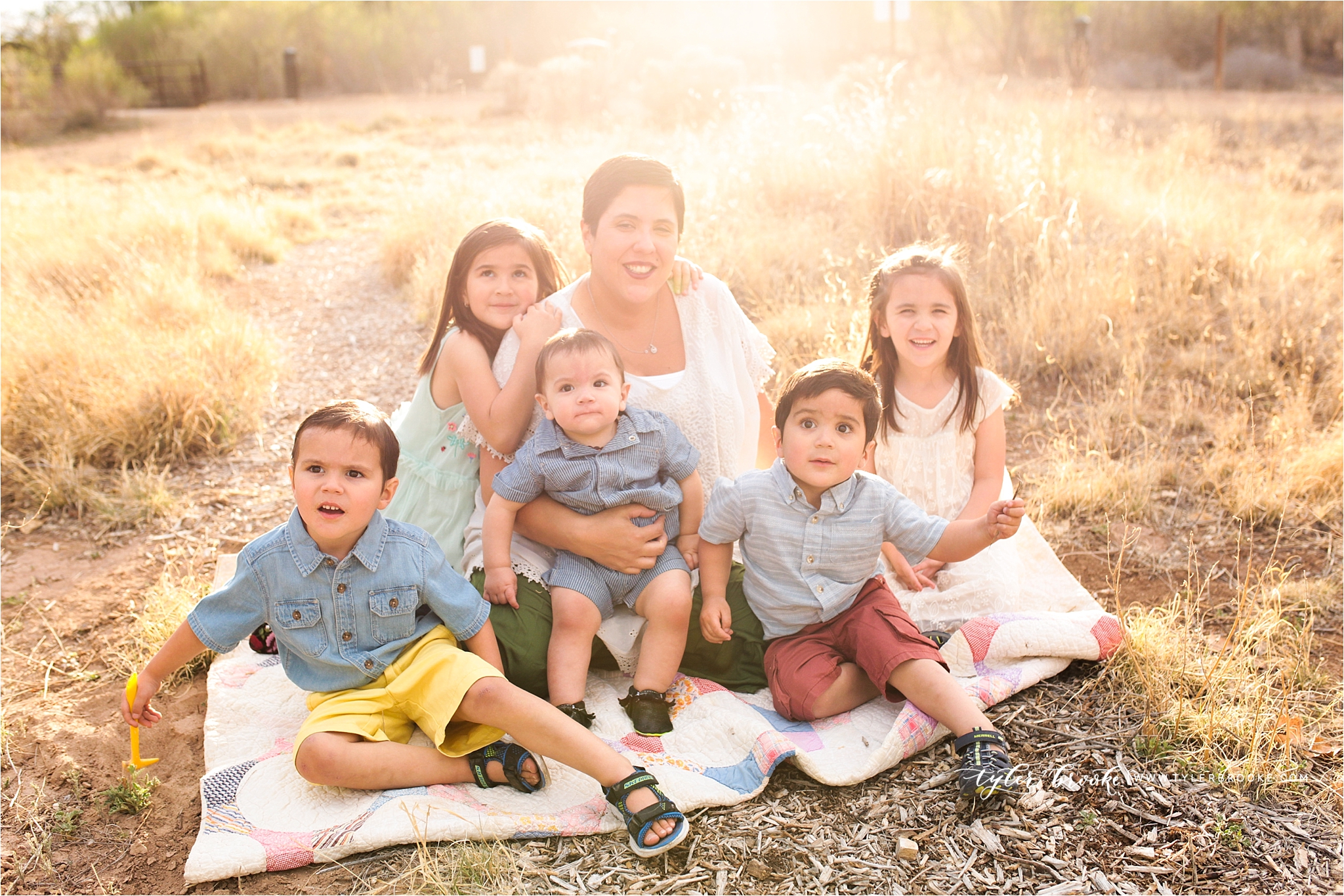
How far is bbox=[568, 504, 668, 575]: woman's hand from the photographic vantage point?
269 cm

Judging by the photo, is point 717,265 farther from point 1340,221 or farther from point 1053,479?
point 1340,221

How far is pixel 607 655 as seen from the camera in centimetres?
285

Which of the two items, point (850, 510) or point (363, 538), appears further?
point (850, 510)

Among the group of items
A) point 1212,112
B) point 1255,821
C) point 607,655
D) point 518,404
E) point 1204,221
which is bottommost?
point 1255,821

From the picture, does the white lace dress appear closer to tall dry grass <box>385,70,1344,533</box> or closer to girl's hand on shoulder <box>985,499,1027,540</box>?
girl's hand on shoulder <box>985,499,1027,540</box>

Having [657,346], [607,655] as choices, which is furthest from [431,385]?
[607,655]

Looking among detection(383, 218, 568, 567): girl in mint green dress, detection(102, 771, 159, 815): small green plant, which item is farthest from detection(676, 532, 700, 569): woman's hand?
detection(102, 771, 159, 815): small green plant

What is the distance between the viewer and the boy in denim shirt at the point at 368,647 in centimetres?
226

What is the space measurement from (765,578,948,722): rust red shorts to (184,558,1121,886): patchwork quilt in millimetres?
91

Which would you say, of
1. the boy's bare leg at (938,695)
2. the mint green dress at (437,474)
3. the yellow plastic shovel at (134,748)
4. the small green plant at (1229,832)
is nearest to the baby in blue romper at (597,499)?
the mint green dress at (437,474)

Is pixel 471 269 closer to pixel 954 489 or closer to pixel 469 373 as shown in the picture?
pixel 469 373

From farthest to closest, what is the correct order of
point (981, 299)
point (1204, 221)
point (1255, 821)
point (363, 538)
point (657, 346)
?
point (1204, 221), point (981, 299), point (657, 346), point (363, 538), point (1255, 821)

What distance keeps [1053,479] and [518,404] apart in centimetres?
250

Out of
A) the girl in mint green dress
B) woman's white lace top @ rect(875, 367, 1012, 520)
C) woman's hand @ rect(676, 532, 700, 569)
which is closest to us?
woman's hand @ rect(676, 532, 700, 569)
